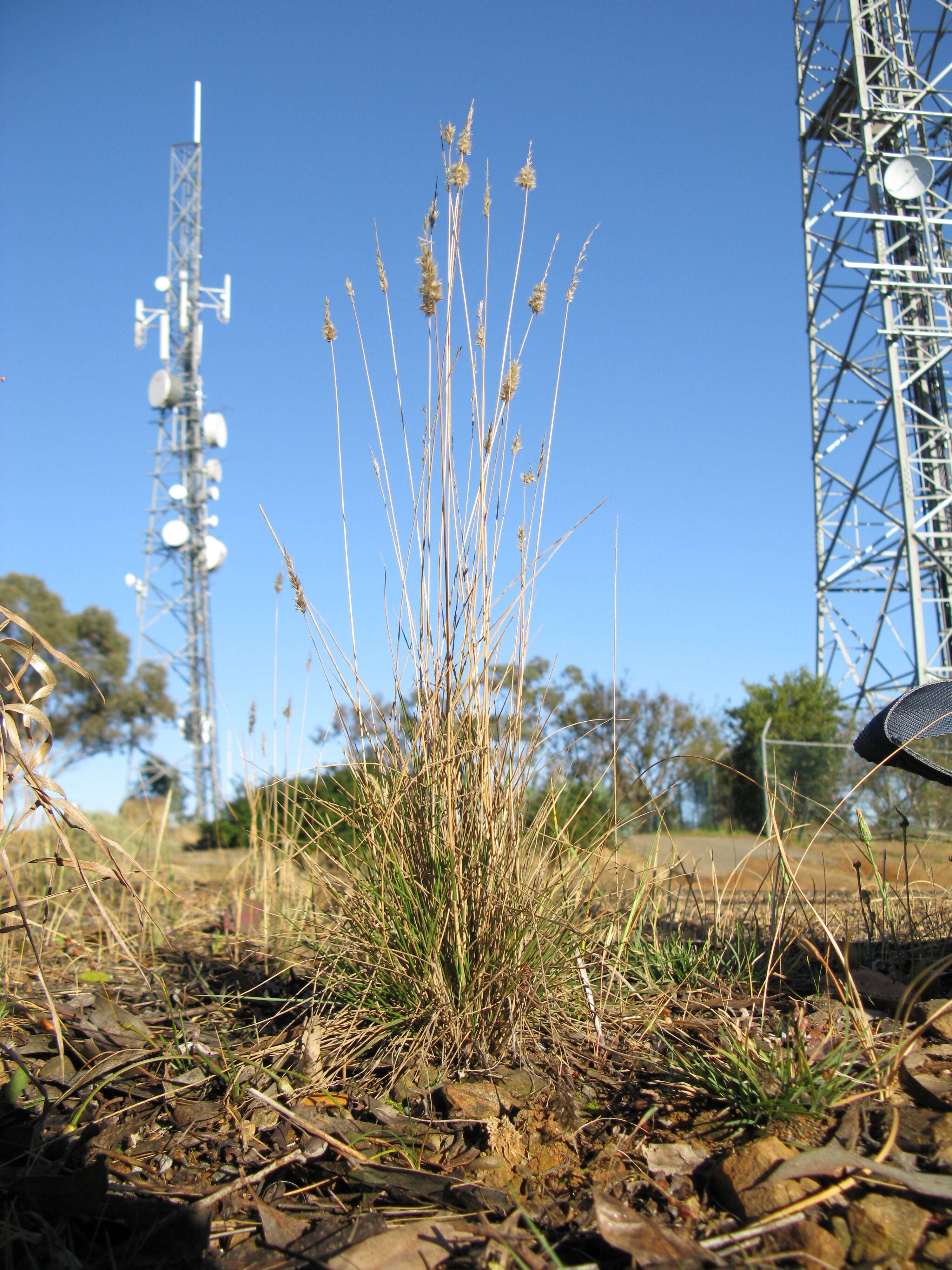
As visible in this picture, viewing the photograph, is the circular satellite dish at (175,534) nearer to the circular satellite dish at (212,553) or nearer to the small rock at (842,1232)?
the circular satellite dish at (212,553)

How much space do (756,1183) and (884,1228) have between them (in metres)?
0.16

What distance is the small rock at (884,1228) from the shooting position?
39.4 inches

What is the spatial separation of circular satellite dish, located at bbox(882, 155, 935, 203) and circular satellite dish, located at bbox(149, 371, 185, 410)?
43.0 ft

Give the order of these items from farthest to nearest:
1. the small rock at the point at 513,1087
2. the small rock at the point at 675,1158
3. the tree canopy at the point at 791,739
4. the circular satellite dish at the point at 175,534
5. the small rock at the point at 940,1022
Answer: the circular satellite dish at the point at 175,534 → the tree canopy at the point at 791,739 → the small rock at the point at 940,1022 → the small rock at the point at 513,1087 → the small rock at the point at 675,1158

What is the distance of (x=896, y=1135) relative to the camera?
123cm

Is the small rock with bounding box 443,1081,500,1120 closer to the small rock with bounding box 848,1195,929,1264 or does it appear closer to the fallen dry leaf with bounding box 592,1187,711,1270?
the fallen dry leaf with bounding box 592,1187,711,1270

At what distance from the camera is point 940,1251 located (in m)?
0.99

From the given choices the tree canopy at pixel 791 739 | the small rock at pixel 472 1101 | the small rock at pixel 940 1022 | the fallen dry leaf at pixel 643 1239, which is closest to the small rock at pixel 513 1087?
the small rock at pixel 472 1101

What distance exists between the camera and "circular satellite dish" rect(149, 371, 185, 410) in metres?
17.1

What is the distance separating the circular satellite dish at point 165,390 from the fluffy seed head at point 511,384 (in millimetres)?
17044

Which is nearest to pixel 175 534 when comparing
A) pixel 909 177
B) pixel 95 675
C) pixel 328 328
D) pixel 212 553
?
pixel 212 553

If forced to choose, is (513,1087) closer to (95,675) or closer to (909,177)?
(909,177)

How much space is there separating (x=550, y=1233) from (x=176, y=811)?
802 cm

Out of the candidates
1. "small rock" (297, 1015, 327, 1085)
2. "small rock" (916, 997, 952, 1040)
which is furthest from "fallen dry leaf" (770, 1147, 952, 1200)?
"small rock" (297, 1015, 327, 1085)
